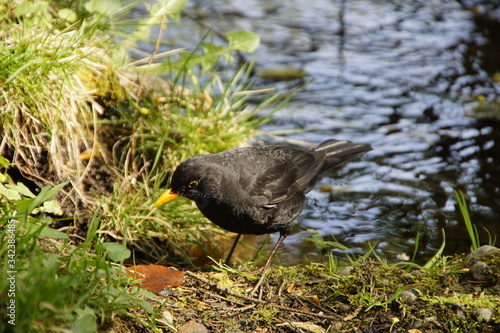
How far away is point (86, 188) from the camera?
454 centimetres

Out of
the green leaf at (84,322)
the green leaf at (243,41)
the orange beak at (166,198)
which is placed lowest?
the orange beak at (166,198)

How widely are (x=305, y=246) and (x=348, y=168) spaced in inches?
59.7

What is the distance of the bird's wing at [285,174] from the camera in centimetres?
448

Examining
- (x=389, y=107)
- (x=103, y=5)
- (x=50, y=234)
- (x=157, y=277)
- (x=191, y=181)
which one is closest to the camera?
(x=50, y=234)

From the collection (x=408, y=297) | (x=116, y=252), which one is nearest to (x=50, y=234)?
(x=116, y=252)

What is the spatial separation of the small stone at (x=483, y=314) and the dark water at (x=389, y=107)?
1.65 m

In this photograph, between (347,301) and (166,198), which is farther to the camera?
(166,198)

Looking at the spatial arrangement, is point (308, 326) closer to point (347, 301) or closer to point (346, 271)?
point (347, 301)

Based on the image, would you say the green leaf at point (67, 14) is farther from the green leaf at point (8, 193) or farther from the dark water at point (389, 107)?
the dark water at point (389, 107)

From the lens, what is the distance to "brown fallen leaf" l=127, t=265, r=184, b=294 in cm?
367

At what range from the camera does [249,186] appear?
442cm

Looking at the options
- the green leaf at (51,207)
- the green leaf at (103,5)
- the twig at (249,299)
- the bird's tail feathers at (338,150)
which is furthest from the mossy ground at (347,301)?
the green leaf at (103,5)

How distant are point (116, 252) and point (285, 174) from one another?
2.00 m

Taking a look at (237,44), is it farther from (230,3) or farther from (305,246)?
(230,3)
